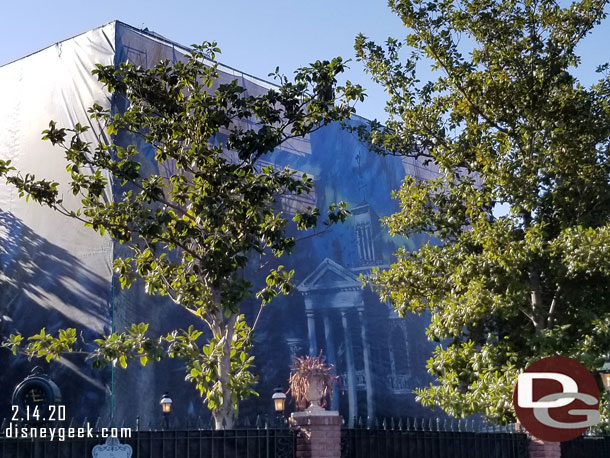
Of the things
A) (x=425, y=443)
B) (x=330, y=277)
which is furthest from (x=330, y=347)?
(x=425, y=443)

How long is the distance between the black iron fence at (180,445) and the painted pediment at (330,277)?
23982 millimetres

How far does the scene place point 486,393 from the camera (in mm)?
14383

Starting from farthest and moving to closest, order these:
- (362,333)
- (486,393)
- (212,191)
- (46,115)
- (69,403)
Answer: (362,333), (46,115), (69,403), (486,393), (212,191)

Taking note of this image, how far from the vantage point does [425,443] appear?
13180mm

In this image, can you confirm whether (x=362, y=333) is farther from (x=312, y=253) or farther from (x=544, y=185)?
(x=544, y=185)

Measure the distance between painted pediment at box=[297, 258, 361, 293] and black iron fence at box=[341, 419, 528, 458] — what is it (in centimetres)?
2063

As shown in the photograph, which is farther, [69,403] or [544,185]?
[69,403]

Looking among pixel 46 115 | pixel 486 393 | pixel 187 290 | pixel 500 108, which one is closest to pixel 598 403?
pixel 486 393

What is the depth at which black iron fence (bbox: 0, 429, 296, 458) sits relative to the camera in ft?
30.2

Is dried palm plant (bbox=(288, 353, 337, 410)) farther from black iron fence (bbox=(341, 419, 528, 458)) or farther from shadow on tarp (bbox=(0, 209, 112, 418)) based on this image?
black iron fence (bbox=(341, 419, 528, 458))

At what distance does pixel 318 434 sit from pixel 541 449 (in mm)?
5551

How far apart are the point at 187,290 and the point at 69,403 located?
54.6 ft

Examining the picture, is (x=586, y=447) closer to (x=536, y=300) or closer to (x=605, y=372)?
(x=605, y=372)

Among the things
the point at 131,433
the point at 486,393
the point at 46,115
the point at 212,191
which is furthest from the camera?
the point at 46,115
